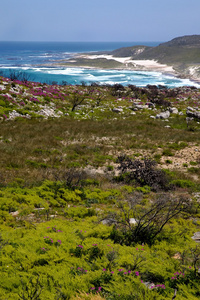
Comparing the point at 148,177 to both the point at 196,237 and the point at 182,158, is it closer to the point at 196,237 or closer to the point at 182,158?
the point at 196,237

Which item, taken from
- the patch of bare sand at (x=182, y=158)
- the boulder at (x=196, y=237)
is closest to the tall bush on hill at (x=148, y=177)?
the patch of bare sand at (x=182, y=158)

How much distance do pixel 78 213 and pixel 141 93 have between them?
42.5 metres

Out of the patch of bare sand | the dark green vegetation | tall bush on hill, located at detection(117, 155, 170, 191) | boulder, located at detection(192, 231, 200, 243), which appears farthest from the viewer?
the patch of bare sand

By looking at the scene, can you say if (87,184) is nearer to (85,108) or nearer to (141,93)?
(85,108)

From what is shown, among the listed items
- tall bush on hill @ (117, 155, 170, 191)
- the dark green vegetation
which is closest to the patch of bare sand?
the dark green vegetation

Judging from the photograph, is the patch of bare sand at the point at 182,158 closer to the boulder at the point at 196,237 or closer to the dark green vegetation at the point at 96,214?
the dark green vegetation at the point at 96,214

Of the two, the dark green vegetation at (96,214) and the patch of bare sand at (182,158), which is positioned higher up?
the dark green vegetation at (96,214)

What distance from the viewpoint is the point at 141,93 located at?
4594cm

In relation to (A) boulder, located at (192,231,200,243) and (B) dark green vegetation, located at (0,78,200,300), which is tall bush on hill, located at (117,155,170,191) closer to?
(B) dark green vegetation, located at (0,78,200,300)

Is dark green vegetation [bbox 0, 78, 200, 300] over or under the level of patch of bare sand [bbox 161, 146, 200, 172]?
over

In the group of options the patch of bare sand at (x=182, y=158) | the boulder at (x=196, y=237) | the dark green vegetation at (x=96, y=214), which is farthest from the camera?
the patch of bare sand at (x=182, y=158)

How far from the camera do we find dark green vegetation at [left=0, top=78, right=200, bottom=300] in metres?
4.08

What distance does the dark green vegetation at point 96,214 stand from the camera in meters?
4.08

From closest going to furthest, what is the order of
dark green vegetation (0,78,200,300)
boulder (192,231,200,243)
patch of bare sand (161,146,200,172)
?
dark green vegetation (0,78,200,300), boulder (192,231,200,243), patch of bare sand (161,146,200,172)
